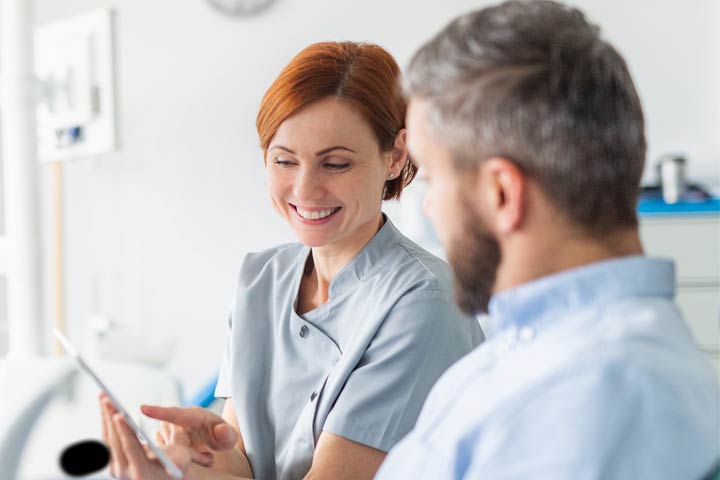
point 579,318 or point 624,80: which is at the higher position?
point 624,80

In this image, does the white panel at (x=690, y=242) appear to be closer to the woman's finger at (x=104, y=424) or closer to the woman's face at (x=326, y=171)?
the woman's face at (x=326, y=171)

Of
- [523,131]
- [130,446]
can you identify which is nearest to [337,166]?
[130,446]

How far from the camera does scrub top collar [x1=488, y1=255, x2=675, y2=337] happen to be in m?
0.74

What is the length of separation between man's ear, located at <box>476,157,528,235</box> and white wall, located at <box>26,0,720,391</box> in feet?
11.0

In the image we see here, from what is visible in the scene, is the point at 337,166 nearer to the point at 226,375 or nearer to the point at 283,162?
the point at 283,162

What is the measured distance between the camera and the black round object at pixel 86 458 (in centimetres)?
122

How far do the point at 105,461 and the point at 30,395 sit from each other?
2.51ft

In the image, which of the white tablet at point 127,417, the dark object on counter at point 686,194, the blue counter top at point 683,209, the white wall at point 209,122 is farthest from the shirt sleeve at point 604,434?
the white wall at point 209,122

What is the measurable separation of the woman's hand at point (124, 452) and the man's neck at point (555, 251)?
1.92ft

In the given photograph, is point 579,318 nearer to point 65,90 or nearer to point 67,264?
point 65,90

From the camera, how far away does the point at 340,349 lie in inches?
54.7

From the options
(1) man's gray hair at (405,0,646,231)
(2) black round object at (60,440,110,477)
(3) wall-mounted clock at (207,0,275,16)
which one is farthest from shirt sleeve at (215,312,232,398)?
(3) wall-mounted clock at (207,0,275,16)

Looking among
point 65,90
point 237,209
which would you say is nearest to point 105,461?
point 65,90

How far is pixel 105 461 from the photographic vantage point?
1.21 m
